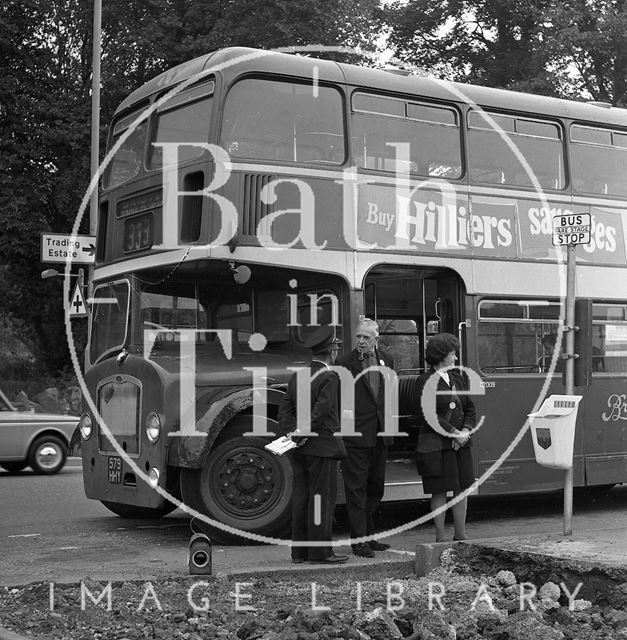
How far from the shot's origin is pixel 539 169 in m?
12.6

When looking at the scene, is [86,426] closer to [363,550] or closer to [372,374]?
[372,374]

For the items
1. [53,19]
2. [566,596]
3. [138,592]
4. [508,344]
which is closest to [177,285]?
[508,344]

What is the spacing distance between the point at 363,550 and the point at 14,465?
34.6 ft

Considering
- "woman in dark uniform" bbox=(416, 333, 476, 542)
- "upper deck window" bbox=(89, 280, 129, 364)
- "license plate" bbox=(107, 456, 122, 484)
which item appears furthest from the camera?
"upper deck window" bbox=(89, 280, 129, 364)

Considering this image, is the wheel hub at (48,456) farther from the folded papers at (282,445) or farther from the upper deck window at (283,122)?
the folded papers at (282,445)

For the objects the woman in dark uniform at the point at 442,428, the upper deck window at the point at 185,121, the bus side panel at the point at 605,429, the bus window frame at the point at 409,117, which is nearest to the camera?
the woman in dark uniform at the point at 442,428

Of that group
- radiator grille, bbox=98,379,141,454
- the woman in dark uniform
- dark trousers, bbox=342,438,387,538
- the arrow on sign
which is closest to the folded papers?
dark trousers, bbox=342,438,387,538

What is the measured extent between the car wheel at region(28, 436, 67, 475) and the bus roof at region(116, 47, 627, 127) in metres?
7.41

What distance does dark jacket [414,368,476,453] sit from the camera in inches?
389

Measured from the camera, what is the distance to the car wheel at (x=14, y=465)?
60.0 ft

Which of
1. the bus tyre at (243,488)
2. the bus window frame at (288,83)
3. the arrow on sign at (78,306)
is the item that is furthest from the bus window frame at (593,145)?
the arrow on sign at (78,306)

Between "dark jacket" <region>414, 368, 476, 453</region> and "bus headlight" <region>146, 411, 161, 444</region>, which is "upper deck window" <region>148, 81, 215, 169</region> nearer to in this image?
"bus headlight" <region>146, 411, 161, 444</region>

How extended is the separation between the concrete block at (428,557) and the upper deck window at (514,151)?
4.88 metres

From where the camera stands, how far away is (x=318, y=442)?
9.09 meters
